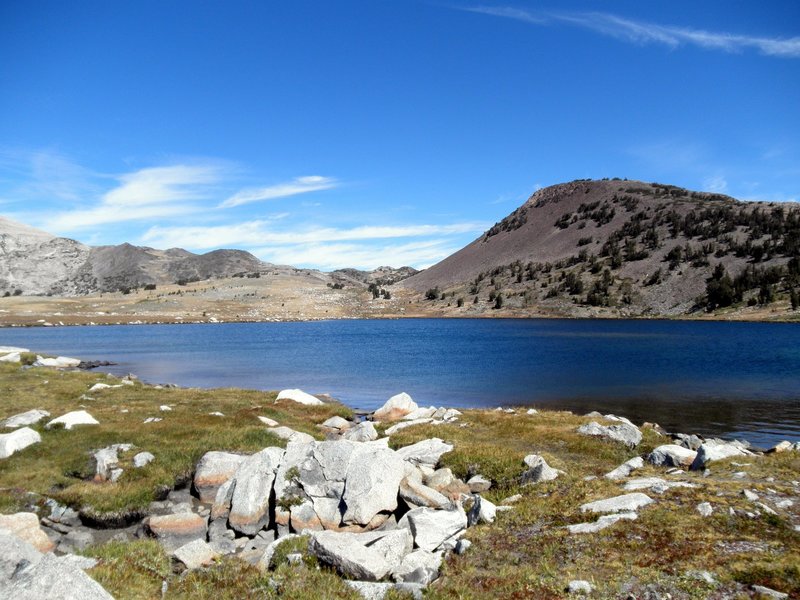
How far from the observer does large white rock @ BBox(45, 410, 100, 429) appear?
27748mm

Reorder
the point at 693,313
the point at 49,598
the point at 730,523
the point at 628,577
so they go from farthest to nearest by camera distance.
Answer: the point at 693,313 → the point at 730,523 → the point at 628,577 → the point at 49,598

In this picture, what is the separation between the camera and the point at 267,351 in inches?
4166

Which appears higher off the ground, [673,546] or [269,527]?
[673,546]

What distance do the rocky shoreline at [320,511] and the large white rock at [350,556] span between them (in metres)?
0.03

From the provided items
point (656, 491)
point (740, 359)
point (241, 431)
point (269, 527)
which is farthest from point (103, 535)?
point (740, 359)

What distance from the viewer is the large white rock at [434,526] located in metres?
14.1

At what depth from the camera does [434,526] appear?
14.6 m

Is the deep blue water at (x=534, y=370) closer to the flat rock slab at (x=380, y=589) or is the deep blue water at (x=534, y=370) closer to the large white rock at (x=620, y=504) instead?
the large white rock at (x=620, y=504)

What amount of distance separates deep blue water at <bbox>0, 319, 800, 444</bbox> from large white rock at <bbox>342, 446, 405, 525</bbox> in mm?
31642

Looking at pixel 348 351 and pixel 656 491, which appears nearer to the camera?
pixel 656 491

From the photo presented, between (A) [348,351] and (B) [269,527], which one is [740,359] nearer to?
(A) [348,351]

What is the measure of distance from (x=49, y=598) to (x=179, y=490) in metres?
14.9

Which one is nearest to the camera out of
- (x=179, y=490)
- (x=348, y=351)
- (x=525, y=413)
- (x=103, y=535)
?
(x=103, y=535)

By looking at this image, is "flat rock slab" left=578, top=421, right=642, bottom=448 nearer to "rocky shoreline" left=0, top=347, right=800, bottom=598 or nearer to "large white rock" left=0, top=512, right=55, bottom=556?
"rocky shoreline" left=0, top=347, right=800, bottom=598
